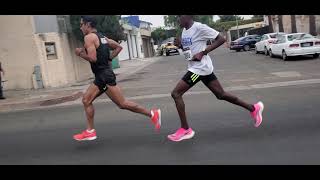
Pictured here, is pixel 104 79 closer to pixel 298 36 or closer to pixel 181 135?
pixel 181 135

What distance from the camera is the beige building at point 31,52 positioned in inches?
711

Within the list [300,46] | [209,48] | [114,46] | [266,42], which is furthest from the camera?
[266,42]

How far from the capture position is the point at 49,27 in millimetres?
18922

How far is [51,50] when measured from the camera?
62.8ft

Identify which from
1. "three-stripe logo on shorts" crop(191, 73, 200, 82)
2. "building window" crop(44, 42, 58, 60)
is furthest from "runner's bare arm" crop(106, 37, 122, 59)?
"building window" crop(44, 42, 58, 60)

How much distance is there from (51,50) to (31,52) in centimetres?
112

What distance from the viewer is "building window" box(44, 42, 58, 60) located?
1896cm

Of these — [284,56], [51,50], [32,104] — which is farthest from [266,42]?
[32,104]

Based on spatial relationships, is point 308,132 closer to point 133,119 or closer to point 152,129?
point 152,129

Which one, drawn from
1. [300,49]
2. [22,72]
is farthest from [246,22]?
[22,72]

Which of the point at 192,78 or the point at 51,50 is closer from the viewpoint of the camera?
the point at 192,78

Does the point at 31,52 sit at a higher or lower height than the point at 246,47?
higher

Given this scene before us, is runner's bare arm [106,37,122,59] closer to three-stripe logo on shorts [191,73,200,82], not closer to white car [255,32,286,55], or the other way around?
three-stripe logo on shorts [191,73,200,82]

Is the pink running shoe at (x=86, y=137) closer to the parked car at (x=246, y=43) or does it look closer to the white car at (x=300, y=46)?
the white car at (x=300, y=46)
